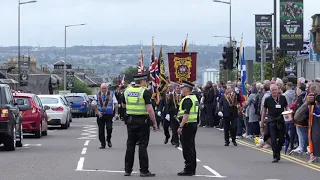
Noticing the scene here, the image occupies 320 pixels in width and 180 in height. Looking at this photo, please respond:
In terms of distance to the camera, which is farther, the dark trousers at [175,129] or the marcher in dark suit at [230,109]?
the marcher in dark suit at [230,109]

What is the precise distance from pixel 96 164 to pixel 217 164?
258cm

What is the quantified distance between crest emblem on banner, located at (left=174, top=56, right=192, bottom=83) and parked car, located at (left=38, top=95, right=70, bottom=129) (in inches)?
197

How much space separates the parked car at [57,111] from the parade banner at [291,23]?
1014 cm

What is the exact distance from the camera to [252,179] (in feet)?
51.4

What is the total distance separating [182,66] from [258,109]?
437 inches

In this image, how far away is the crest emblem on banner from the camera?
36616mm

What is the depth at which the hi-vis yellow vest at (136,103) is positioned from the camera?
1670 cm

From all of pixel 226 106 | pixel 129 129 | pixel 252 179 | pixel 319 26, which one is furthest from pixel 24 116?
pixel 252 179

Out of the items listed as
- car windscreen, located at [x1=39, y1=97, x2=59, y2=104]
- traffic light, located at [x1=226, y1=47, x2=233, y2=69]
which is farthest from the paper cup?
car windscreen, located at [x1=39, y1=97, x2=59, y2=104]

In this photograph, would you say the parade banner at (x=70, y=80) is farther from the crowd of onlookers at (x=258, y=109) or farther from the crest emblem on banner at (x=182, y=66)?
the crest emblem on banner at (x=182, y=66)

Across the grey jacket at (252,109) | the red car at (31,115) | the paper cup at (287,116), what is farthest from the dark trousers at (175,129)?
the red car at (31,115)

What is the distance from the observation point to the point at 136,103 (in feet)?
55.0

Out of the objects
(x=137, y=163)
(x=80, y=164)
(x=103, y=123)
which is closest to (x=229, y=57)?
(x=103, y=123)

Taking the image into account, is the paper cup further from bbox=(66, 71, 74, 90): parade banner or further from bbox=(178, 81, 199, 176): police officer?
bbox=(66, 71, 74, 90): parade banner
